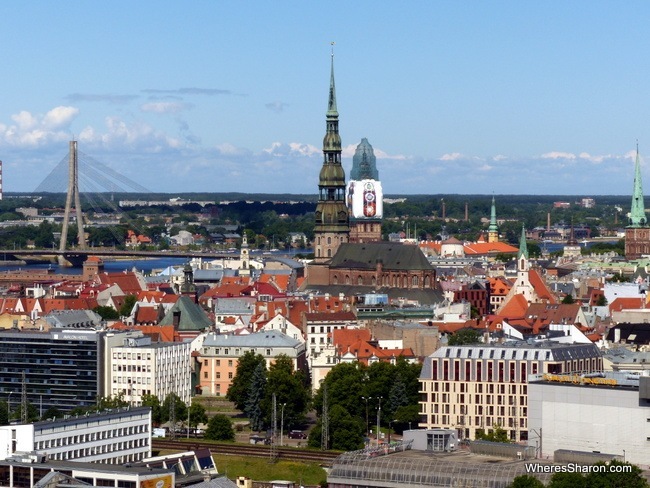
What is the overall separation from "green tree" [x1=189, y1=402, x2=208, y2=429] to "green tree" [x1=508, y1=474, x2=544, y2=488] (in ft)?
76.3

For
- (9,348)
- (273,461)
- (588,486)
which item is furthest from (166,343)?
(588,486)

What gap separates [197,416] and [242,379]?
463 centimetres

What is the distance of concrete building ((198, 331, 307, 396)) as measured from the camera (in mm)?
84625

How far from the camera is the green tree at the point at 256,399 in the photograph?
7444 centimetres

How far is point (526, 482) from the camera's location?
5284 cm

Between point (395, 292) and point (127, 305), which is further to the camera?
point (395, 292)

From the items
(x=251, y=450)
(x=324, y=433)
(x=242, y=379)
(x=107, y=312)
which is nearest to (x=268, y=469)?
(x=251, y=450)

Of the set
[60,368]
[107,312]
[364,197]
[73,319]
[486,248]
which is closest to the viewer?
[60,368]

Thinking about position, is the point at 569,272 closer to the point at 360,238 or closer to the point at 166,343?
the point at 360,238

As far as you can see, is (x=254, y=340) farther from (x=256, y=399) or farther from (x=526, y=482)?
(x=526, y=482)

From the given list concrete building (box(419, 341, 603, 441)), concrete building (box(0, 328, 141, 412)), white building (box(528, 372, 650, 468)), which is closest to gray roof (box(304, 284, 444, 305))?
concrete building (box(0, 328, 141, 412))

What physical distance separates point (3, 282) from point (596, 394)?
92.8 meters

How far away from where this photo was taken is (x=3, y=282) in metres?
148

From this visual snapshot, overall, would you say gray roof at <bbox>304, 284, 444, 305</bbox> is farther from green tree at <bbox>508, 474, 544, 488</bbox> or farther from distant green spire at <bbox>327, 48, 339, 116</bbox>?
green tree at <bbox>508, 474, 544, 488</bbox>
